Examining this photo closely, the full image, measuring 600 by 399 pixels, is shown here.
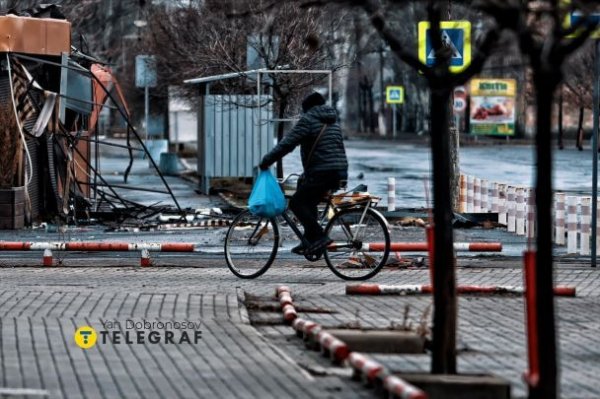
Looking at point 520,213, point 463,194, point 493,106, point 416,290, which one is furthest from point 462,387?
point 493,106

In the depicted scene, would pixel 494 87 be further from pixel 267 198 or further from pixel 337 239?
pixel 267 198

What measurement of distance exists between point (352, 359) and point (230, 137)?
22.7 meters

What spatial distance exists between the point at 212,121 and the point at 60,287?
59.4 feet

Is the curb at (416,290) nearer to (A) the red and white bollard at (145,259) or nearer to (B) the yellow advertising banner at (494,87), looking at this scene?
(A) the red and white bollard at (145,259)

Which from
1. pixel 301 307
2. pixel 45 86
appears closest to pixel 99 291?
pixel 301 307

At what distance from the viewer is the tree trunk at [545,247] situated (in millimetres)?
6633

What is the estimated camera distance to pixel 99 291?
1233 centimetres

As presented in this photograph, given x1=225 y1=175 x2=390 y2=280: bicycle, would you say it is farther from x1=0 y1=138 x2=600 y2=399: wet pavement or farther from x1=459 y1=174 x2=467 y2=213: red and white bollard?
x1=459 y1=174 x2=467 y2=213: red and white bollard

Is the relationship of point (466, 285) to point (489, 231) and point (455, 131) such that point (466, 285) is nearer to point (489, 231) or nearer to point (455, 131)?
point (489, 231)

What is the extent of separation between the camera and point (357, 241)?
1383 cm

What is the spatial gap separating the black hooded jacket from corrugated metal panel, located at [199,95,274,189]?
16.5m

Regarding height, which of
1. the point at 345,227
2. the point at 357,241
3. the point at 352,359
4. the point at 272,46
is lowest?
the point at 352,359

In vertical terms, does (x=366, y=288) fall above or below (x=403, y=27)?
below

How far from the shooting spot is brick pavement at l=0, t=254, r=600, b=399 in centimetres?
801
